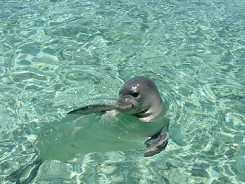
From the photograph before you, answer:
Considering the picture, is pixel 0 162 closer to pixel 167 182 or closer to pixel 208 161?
pixel 167 182

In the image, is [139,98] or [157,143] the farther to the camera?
[139,98]

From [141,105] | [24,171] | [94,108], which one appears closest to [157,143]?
[141,105]

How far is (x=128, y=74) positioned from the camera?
7152 millimetres

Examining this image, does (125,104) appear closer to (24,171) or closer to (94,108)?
(94,108)

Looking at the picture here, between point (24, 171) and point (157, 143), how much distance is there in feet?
5.20

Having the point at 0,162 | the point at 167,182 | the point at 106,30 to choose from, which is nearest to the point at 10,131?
the point at 0,162

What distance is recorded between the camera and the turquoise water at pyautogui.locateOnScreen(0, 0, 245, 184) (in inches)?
197

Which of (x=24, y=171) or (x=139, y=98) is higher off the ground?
(x=139, y=98)

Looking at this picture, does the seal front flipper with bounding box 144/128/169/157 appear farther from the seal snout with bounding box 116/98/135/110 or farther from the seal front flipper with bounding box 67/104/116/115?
the seal front flipper with bounding box 67/104/116/115

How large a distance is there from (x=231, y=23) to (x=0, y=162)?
21.4 ft

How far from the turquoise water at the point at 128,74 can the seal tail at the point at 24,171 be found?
6 centimetres

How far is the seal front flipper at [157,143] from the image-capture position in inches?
196

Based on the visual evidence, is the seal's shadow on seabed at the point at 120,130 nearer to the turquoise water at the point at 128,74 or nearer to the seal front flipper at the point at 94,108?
the seal front flipper at the point at 94,108

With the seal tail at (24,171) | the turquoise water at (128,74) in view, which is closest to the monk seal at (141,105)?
the turquoise water at (128,74)
